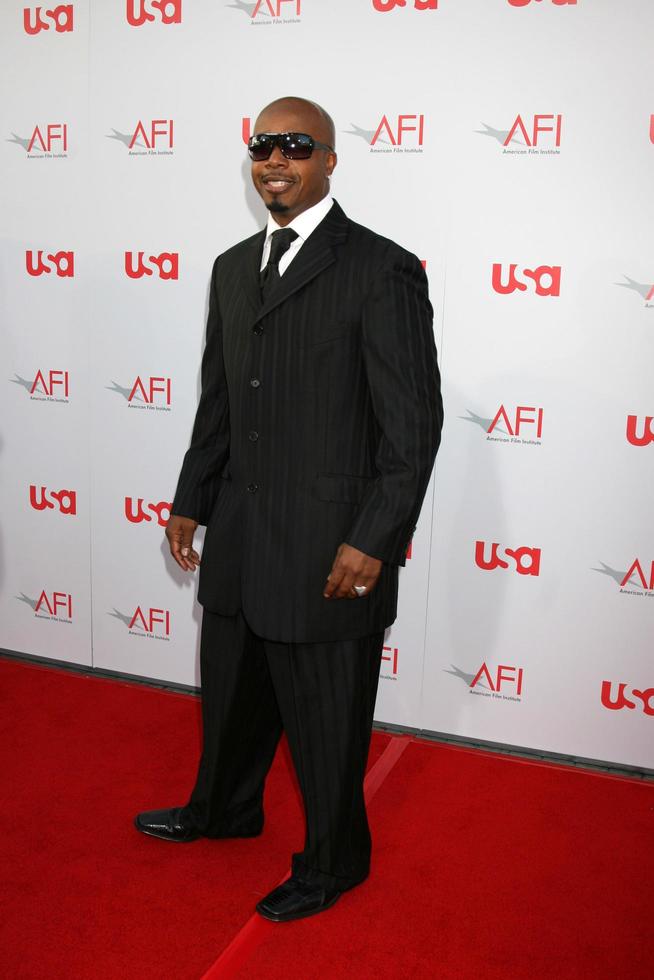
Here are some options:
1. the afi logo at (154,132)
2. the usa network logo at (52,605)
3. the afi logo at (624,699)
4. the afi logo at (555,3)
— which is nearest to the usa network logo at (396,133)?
the afi logo at (555,3)

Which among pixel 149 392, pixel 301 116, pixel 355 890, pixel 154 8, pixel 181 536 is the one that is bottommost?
pixel 355 890

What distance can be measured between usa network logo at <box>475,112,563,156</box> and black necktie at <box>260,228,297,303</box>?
1038mm

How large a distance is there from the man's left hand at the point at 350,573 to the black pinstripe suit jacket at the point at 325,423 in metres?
0.02

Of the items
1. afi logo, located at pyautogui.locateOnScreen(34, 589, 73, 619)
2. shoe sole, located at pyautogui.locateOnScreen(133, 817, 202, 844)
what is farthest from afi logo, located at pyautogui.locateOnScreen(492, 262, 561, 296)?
afi logo, located at pyautogui.locateOnScreen(34, 589, 73, 619)

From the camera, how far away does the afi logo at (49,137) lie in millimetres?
3252

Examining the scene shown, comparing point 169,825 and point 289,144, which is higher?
point 289,144

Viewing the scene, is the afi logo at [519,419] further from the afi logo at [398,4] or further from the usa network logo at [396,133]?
the afi logo at [398,4]

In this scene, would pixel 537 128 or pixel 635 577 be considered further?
pixel 635 577

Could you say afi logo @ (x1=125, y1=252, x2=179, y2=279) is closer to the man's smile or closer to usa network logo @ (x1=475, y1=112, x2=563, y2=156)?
usa network logo @ (x1=475, y1=112, x2=563, y2=156)

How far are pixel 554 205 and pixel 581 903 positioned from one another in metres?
1.82

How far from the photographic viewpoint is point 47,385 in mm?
3436

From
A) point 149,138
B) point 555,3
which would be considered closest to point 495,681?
point 555,3

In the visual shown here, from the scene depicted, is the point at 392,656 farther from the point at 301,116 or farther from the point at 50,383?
the point at 301,116

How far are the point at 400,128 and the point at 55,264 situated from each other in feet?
4.27
